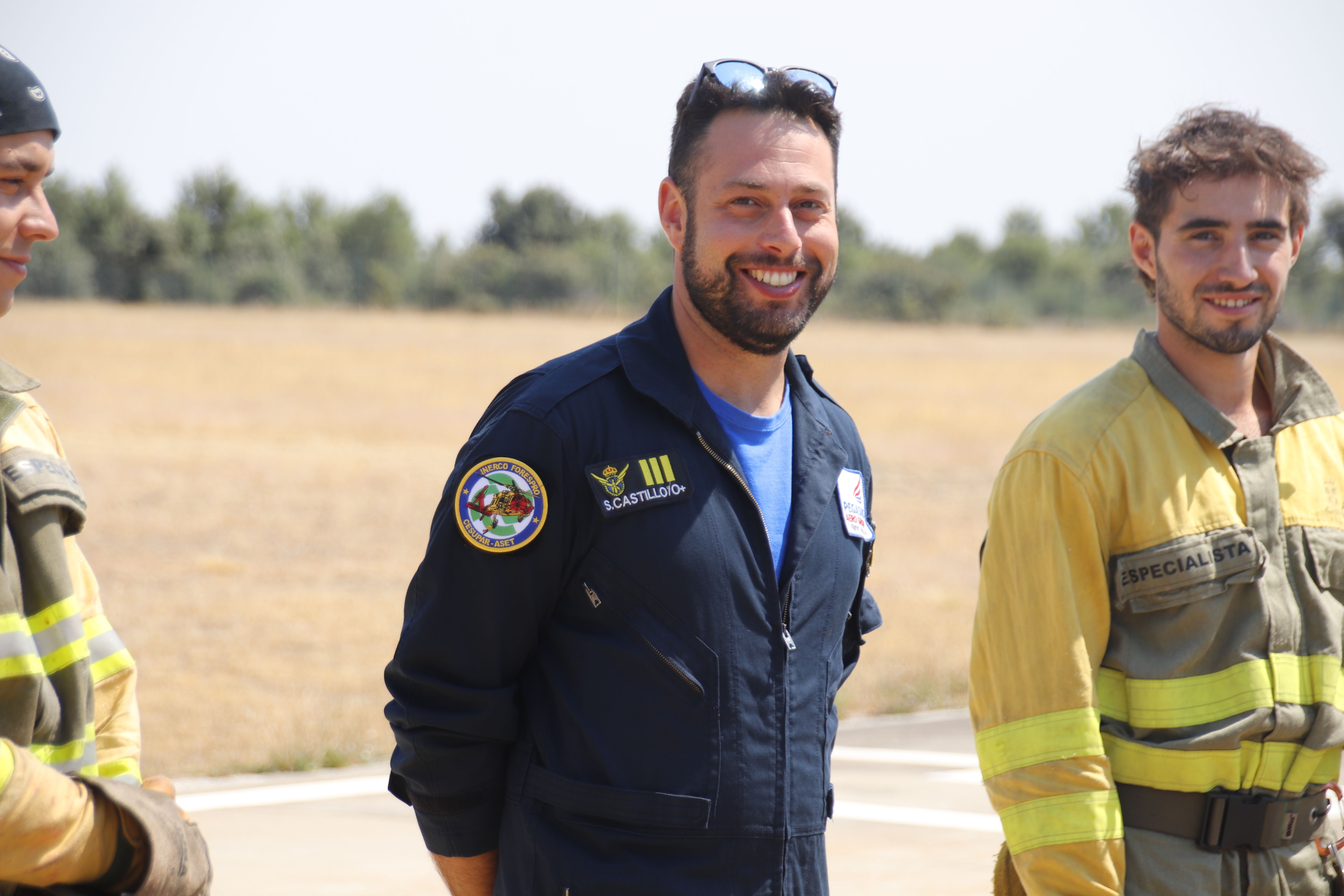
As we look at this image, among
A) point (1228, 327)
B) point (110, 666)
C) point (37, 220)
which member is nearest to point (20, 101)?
point (37, 220)

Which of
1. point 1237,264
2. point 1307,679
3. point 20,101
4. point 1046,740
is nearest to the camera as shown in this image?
point 20,101

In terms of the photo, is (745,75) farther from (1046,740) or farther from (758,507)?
(1046,740)

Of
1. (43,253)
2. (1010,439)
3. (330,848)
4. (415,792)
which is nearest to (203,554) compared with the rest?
(330,848)

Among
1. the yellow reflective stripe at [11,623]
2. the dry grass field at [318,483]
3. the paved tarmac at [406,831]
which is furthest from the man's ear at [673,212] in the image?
the dry grass field at [318,483]

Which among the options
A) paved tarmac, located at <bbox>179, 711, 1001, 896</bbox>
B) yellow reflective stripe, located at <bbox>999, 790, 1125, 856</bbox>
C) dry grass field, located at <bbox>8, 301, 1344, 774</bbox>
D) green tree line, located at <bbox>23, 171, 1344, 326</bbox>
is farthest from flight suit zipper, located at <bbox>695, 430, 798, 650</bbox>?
green tree line, located at <bbox>23, 171, 1344, 326</bbox>

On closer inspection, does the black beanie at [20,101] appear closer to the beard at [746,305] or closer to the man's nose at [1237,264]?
the beard at [746,305]

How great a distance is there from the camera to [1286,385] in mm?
3285

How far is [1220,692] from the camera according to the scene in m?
2.91

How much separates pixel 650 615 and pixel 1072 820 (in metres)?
0.99

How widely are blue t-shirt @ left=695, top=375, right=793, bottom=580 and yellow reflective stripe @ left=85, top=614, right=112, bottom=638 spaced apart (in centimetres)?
120

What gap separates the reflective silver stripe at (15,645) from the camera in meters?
2.09

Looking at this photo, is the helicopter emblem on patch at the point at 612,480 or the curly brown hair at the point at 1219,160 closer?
the helicopter emblem on patch at the point at 612,480

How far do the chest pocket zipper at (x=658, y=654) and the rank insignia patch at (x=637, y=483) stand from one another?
17 cm

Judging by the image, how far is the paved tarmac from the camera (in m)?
5.37
